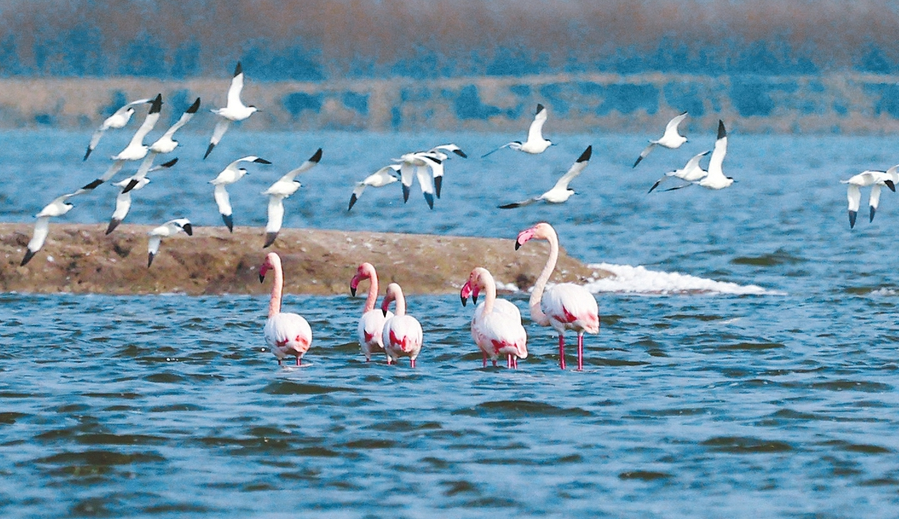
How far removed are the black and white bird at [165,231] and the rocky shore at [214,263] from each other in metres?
0.63

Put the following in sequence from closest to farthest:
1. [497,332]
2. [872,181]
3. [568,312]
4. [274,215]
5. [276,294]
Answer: [497,332]
[568,312]
[276,294]
[274,215]
[872,181]

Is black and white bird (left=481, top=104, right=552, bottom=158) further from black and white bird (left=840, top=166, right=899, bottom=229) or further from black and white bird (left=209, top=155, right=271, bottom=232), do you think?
black and white bird (left=840, top=166, right=899, bottom=229)

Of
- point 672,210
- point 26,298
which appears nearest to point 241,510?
point 26,298

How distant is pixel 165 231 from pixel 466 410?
21.1 ft

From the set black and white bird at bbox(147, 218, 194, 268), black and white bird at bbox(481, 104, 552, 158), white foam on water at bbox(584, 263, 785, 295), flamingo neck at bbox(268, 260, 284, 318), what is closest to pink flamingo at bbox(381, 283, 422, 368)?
flamingo neck at bbox(268, 260, 284, 318)

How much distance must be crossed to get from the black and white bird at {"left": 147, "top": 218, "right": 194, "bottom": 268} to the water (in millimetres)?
848

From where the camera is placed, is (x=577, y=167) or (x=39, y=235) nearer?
(x=577, y=167)

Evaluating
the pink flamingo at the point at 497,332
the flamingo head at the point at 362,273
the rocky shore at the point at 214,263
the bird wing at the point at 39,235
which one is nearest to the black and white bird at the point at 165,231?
the rocky shore at the point at 214,263

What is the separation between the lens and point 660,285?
2350cm

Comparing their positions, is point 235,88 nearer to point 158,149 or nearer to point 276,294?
point 158,149

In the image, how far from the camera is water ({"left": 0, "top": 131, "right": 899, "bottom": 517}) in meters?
11.1

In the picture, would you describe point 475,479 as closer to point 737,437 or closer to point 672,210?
point 737,437

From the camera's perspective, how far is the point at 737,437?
12.9m

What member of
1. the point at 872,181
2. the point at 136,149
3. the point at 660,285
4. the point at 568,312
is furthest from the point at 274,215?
the point at 872,181
